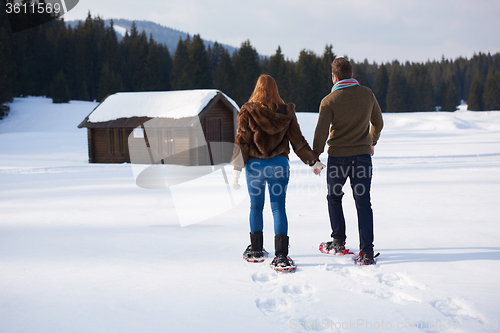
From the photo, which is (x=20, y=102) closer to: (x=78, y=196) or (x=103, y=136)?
(x=103, y=136)

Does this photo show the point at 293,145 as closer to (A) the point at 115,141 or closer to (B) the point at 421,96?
(A) the point at 115,141

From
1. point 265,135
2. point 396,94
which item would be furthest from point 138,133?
point 396,94

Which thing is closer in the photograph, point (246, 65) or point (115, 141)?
point (115, 141)

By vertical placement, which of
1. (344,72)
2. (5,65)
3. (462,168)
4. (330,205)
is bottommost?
(462,168)

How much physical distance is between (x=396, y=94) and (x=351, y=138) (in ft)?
221

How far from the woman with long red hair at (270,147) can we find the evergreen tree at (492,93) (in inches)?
2863

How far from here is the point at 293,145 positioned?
12.8 feet

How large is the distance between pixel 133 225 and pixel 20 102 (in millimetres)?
44620

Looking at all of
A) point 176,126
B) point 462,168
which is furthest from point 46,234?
point 462,168

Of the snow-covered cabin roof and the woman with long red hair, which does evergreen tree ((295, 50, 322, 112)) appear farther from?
the woman with long red hair

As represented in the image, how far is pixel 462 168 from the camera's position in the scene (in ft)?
41.7

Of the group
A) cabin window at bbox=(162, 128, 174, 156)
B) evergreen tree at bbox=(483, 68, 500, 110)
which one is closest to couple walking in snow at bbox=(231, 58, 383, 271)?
cabin window at bbox=(162, 128, 174, 156)

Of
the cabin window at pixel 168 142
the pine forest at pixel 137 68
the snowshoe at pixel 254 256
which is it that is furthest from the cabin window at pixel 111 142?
the pine forest at pixel 137 68

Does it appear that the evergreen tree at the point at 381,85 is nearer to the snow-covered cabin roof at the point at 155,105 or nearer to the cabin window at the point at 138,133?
the snow-covered cabin roof at the point at 155,105
